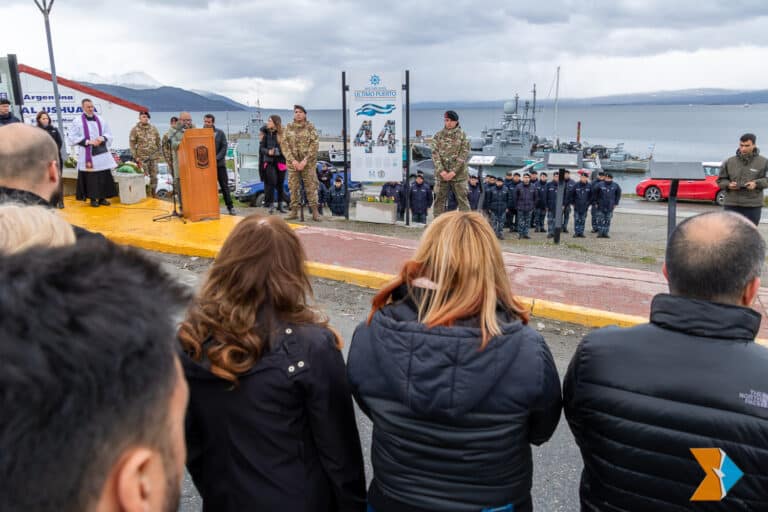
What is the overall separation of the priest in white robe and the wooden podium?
4.96ft

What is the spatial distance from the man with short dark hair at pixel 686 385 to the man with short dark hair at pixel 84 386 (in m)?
1.41

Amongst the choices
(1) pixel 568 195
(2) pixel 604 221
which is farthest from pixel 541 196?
(2) pixel 604 221

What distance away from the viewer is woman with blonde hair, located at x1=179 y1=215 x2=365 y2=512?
6.39 ft

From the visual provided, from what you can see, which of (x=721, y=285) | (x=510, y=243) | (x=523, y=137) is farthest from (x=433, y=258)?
(x=523, y=137)

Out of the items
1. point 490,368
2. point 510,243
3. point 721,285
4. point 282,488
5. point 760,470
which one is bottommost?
point 510,243

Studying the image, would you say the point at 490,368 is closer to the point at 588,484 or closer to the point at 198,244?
the point at 588,484

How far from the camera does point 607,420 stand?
5.99 feet

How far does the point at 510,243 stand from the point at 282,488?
10.3 meters

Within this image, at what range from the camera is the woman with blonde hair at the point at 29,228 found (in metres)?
1.59

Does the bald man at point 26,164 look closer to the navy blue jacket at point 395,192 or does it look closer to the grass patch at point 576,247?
the grass patch at point 576,247

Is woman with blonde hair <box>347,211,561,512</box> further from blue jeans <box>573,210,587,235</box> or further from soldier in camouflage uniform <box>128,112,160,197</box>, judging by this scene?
blue jeans <box>573,210,587,235</box>

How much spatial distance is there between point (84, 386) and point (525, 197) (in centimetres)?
1391

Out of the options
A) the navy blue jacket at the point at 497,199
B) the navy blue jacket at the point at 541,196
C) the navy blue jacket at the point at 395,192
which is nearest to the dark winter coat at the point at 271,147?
the navy blue jacket at the point at 395,192

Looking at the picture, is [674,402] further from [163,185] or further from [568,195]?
[163,185]
